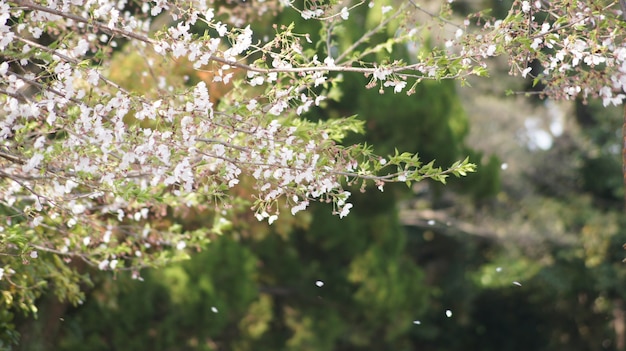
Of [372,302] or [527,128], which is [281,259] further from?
[527,128]

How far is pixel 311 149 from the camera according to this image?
16.4 ft

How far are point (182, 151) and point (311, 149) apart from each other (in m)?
0.64

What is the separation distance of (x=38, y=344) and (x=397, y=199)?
7.78 meters

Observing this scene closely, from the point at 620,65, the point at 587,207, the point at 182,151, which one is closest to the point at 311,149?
the point at 182,151

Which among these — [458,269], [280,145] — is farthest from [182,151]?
[458,269]

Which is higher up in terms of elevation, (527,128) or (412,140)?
(412,140)

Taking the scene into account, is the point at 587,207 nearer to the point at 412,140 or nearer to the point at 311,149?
the point at 412,140

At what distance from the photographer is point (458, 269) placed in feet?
69.5

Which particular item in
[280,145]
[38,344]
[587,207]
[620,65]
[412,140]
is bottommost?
[587,207]

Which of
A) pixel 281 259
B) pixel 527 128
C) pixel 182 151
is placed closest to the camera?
pixel 182 151

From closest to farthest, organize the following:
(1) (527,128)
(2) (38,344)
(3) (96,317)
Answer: (2) (38,344) < (3) (96,317) < (1) (527,128)

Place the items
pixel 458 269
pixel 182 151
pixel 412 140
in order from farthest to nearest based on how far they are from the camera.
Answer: pixel 458 269, pixel 412 140, pixel 182 151

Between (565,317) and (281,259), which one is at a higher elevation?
(281,259)

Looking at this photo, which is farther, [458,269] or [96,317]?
[458,269]
